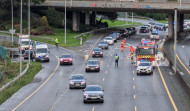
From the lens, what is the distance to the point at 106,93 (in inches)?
1983

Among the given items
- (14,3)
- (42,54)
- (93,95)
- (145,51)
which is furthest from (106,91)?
(14,3)

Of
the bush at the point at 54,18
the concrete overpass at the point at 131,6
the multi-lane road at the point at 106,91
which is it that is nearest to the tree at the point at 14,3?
the bush at the point at 54,18

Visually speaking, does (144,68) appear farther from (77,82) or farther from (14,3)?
(14,3)

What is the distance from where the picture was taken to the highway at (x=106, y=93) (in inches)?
1697

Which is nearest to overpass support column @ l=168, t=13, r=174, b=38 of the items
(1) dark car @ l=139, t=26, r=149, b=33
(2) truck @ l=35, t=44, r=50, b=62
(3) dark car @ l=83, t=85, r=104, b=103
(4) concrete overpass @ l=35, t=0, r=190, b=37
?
(4) concrete overpass @ l=35, t=0, r=190, b=37

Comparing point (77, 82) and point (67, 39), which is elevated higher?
point (67, 39)

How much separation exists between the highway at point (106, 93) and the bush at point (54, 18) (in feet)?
145

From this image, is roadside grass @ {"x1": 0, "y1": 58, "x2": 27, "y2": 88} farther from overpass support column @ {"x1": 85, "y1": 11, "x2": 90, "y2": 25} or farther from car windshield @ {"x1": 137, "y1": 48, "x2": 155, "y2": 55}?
overpass support column @ {"x1": 85, "y1": 11, "x2": 90, "y2": 25}

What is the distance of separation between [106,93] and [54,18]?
67.6 m

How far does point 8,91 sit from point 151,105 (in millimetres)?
14285

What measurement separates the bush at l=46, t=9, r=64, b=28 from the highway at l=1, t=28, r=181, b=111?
44274 mm

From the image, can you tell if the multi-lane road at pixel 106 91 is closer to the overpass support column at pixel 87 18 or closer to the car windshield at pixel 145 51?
the car windshield at pixel 145 51

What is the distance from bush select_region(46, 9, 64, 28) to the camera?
382 feet

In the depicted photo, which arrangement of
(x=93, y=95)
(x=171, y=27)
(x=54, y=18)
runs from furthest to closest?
(x=54, y=18) < (x=171, y=27) < (x=93, y=95)
